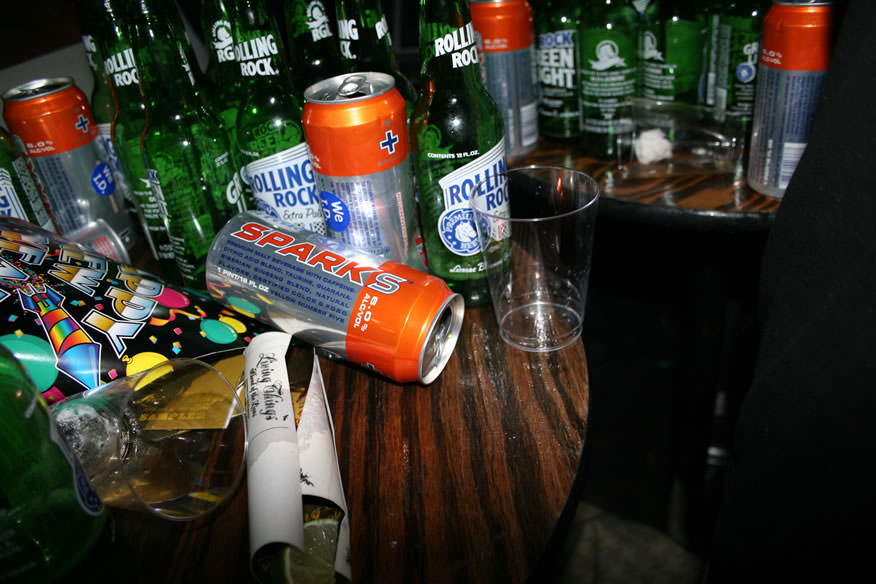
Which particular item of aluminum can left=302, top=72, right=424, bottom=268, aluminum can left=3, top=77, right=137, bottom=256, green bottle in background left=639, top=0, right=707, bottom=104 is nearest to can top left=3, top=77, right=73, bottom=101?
aluminum can left=3, top=77, right=137, bottom=256

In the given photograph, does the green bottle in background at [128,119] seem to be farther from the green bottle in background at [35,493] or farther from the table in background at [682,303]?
the table in background at [682,303]

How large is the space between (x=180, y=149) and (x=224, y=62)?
131 millimetres

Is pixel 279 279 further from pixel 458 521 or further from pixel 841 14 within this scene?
pixel 841 14

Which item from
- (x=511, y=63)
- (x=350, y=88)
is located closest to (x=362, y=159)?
(x=350, y=88)

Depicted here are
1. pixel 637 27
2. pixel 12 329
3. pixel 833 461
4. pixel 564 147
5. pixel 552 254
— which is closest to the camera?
pixel 833 461

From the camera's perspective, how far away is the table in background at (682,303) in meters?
0.88

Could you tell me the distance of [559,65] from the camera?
1020mm

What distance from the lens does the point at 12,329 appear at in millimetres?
607

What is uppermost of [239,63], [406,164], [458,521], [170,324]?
[239,63]

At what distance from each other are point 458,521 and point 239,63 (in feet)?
1.87

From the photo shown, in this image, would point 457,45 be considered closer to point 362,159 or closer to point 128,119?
point 362,159

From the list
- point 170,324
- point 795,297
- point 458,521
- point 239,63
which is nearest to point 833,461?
point 795,297

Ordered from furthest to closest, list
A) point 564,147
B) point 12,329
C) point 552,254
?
point 564,147 → point 552,254 → point 12,329

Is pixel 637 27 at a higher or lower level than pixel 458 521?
higher
